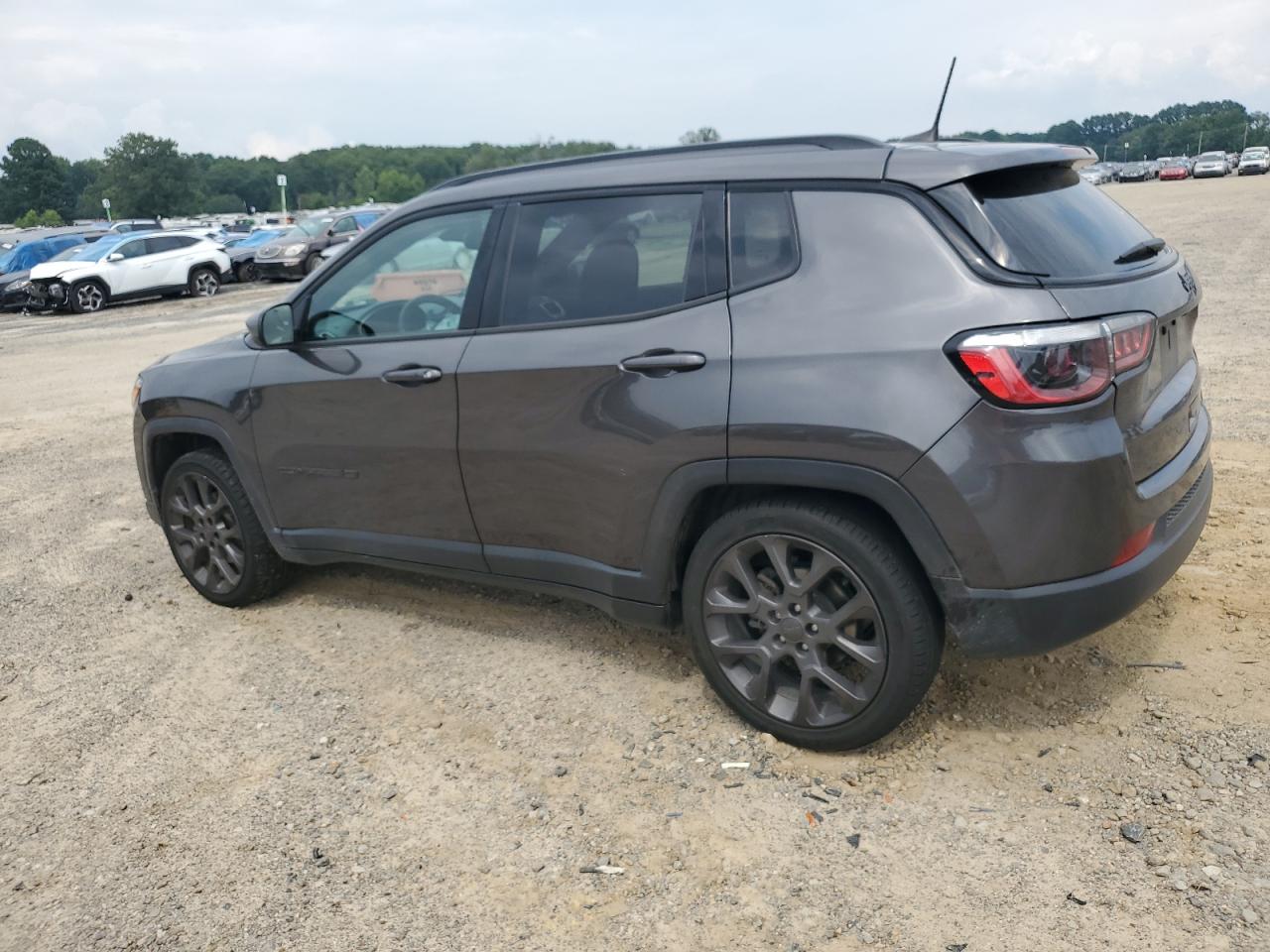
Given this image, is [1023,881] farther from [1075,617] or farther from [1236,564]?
[1236,564]

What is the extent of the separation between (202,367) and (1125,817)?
396 cm

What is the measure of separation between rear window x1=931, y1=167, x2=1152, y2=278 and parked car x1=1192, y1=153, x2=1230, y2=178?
7264cm

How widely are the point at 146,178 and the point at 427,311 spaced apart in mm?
113642

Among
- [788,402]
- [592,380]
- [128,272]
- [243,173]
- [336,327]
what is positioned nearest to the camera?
[788,402]

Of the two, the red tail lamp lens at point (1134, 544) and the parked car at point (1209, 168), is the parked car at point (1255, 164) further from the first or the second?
the red tail lamp lens at point (1134, 544)

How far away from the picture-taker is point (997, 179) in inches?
123

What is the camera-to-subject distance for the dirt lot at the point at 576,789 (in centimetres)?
271

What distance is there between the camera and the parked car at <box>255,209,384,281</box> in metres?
24.9

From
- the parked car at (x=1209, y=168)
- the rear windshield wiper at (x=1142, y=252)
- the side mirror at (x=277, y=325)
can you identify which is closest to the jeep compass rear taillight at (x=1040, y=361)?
the rear windshield wiper at (x=1142, y=252)

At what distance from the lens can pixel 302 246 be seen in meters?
25.1

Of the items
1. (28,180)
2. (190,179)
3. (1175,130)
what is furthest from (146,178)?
(1175,130)

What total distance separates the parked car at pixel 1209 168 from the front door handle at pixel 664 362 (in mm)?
73342

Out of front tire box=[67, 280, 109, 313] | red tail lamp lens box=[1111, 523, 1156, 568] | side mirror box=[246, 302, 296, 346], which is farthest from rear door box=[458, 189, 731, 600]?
front tire box=[67, 280, 109, 313]

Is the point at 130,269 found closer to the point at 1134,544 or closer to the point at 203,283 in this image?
the point at 203,283
